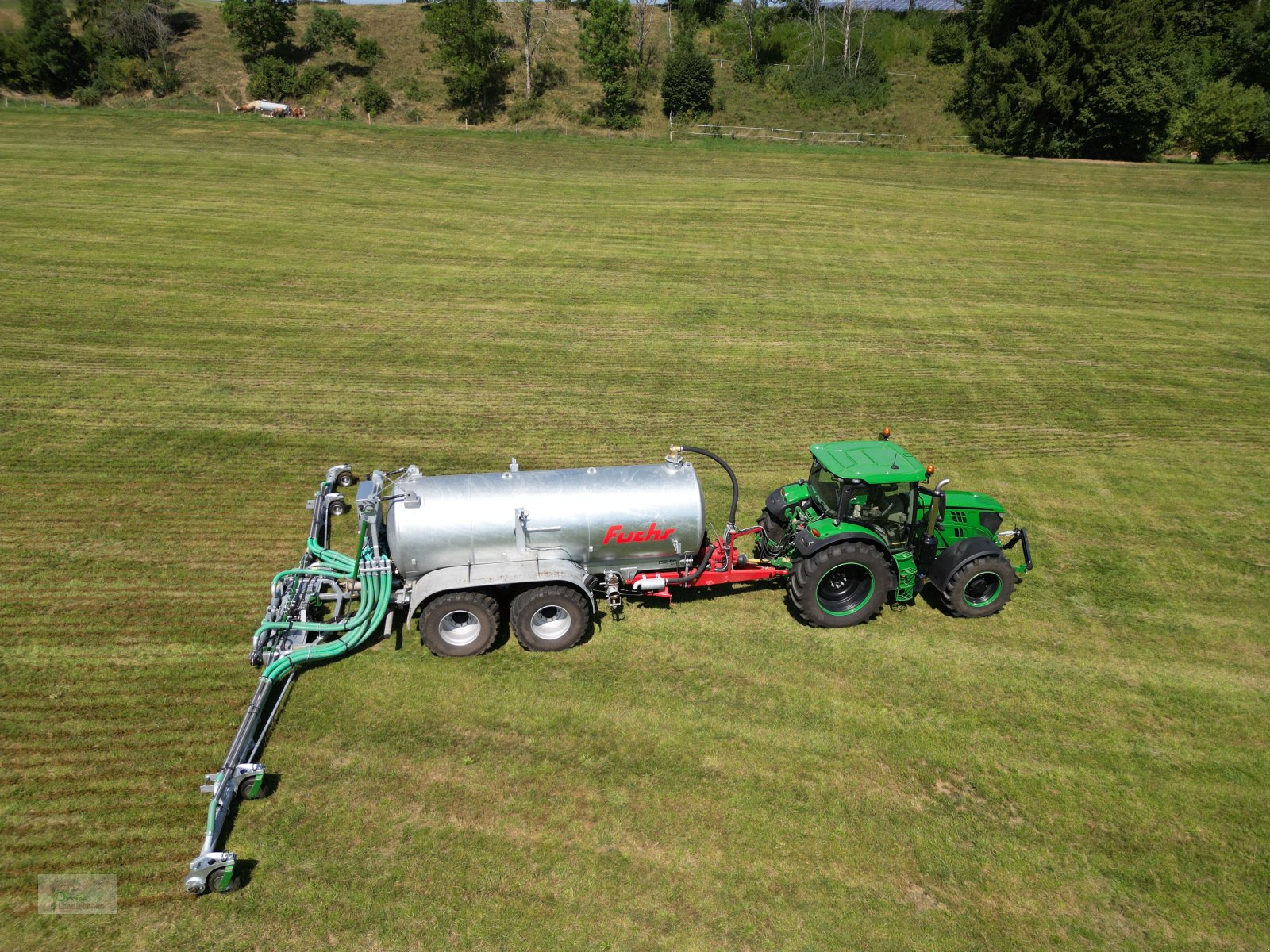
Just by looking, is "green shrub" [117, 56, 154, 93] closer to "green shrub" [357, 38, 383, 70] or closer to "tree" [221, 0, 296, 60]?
"tree" [221, 0, 296, 60]

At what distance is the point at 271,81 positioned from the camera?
5800 cm

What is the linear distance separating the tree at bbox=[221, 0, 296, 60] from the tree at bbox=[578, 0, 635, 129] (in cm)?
2578

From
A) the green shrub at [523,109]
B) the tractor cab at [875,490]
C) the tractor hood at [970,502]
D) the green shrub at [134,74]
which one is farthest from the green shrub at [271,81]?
the tractor hood at [970,502]

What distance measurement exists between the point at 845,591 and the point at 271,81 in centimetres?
6466

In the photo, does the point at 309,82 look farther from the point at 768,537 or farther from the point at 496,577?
the point at 496,577

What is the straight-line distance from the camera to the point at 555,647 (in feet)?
33.8

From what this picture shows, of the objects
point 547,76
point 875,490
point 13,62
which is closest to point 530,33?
point 547,76

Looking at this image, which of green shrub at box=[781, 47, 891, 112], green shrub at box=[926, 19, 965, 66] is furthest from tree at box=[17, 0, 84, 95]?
green shrub at box=[926, 19, 965, 66]

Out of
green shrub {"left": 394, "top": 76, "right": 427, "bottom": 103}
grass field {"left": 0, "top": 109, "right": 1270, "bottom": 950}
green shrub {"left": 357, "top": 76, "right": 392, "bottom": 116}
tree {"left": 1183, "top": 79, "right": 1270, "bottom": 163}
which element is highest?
green shrub {"left": 394, "top": 76, "right": 427, "bottom": 103}

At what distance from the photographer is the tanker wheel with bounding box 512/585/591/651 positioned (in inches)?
391

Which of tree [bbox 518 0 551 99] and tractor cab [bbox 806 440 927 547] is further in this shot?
tree [bbox 518 0 551 99]

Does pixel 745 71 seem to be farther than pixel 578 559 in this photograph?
Yes

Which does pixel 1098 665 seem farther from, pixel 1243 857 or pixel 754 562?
pixel 754 562

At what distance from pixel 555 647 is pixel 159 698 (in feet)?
16.2
